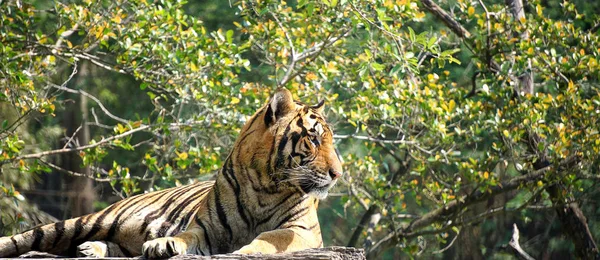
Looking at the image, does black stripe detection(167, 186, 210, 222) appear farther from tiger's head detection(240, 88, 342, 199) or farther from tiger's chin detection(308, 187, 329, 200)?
tiger's chin detection(308, 187, 329, 200)

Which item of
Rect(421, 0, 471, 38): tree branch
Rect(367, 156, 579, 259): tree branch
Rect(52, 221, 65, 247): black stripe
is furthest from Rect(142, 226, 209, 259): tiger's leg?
Rect(421, 0, 471, 38): tree branch

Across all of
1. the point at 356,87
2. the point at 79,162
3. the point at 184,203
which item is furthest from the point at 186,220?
the point at 79,162

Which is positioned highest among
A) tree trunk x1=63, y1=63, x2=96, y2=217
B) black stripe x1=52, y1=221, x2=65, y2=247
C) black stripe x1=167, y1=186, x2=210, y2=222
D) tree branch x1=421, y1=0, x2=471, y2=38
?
black stripe x1=52, y1=221, x2=65, y2=247

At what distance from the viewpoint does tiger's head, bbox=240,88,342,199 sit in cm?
489

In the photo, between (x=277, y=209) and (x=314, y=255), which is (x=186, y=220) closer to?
(x=277, y=209)

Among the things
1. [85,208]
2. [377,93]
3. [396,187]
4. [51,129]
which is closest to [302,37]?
[377,93]

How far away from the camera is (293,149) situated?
4.93 m

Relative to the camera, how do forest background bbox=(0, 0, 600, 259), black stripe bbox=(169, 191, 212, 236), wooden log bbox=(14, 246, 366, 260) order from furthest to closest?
forest background bbox=(0, 0, 600, 259) → black stripe bbox=(169, 191, 212, 236) → wooden log bbox=(14, 246, 366, 260)

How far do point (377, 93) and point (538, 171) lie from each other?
5.40 feet

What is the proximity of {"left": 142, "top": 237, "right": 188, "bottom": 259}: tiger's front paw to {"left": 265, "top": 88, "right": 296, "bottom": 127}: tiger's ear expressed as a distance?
92 cm

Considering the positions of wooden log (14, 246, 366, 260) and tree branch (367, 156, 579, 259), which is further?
tree branch (367, 156, 579, 259)

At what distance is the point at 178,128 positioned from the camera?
8.27m

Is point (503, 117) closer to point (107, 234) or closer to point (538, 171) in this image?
point (538, 171)

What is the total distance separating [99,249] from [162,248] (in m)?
1.06
